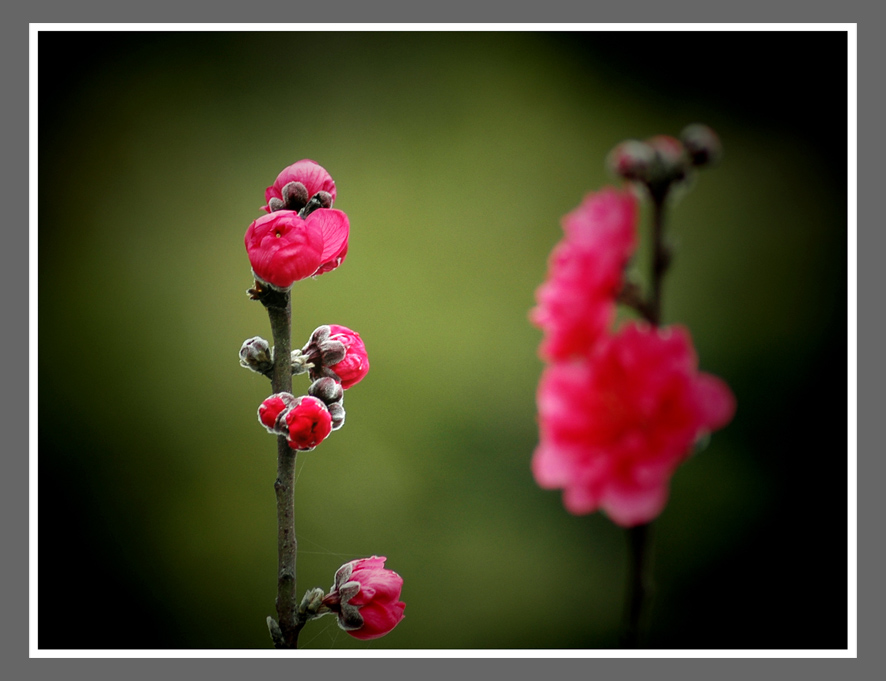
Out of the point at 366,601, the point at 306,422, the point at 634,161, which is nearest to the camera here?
the point at 634,161

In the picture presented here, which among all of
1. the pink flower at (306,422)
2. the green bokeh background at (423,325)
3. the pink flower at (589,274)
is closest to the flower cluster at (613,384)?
the pink flower at (589,274)

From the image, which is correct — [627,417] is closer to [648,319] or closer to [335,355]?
[648,319]

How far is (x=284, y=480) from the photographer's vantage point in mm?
901

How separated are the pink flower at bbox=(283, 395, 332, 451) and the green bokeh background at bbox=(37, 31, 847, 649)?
531 mm

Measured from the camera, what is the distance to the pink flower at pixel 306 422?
850 millimetres

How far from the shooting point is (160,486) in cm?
146

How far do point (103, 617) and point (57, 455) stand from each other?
32cm

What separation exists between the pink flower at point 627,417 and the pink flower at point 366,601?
36cm

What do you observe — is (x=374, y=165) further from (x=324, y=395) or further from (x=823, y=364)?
(x=823, y=364)

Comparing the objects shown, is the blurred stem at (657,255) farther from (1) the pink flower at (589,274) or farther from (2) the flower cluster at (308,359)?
(2) the flower cluster at (308,359)

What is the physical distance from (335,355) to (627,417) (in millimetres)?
412

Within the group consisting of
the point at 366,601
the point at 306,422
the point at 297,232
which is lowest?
the point at 366,601

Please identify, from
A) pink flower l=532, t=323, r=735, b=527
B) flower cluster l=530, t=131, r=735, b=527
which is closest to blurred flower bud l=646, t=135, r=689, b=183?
flower cluster l=530, t=131, r=735, b=527

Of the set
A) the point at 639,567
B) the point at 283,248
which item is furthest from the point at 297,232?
the point at 639,567
